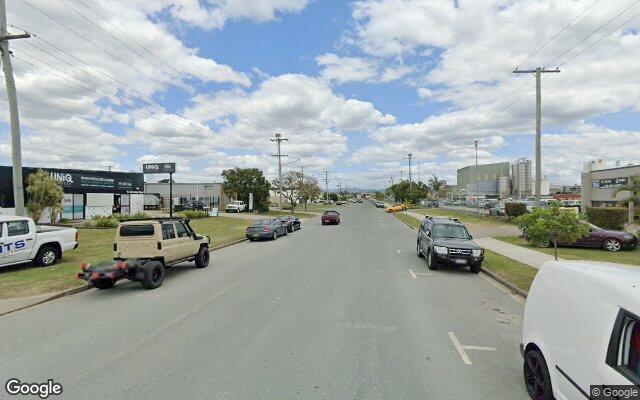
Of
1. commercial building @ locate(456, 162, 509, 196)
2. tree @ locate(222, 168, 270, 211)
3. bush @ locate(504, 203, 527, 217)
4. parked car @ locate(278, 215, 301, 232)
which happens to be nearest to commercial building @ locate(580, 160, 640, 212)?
bush @ locate(504, 203, 527, 217)

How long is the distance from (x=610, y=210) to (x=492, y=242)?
9.39 metres

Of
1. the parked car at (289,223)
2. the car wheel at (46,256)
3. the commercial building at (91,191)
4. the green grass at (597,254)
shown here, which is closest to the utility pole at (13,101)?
the car wheel at (46,256)

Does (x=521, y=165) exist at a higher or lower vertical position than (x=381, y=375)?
higher

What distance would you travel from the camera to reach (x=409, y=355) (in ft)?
18.6

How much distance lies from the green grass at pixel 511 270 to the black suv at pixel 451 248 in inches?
28.9

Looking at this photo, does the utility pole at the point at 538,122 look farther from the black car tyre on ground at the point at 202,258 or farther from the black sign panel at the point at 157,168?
the black sign panel at the point at 157,168

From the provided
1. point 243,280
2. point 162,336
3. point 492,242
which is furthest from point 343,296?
point 492,242

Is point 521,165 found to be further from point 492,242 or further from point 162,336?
point 162,336

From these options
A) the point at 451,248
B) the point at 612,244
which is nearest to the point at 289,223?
the point at 451,248

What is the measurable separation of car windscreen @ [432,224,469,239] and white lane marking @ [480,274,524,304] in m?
2.02

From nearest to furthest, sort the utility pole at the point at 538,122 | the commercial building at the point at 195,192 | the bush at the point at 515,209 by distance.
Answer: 1. the utility pole at the point at 538,122
2. the bush at the point at 515,209
3. the commercial building at the point at 195,192

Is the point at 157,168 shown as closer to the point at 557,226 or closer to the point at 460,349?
the point at 557,226

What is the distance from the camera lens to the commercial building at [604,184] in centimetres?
3578

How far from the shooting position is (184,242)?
12.9m
